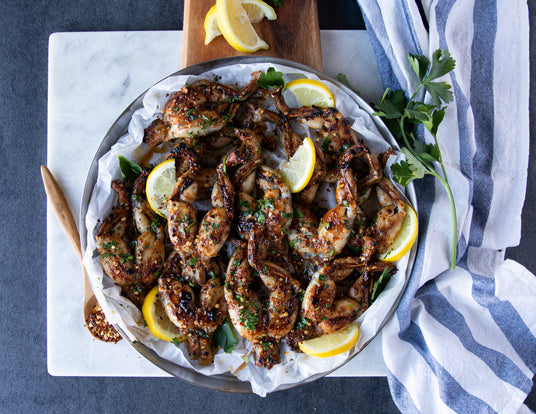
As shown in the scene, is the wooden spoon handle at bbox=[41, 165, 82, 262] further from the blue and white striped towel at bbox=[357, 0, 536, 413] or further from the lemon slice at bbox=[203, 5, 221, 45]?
the blue and white striped towel at bbox=[357, 0, 536, 413]

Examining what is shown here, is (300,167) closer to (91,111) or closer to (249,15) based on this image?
(249,15)


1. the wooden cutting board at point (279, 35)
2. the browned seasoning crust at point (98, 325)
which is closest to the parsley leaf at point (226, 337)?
the browned seasoning crust at point (98, 325)

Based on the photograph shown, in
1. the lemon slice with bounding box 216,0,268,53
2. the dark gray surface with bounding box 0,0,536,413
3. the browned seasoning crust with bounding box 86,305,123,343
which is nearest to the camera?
the lemon slice with bounding box 216,0,268,53

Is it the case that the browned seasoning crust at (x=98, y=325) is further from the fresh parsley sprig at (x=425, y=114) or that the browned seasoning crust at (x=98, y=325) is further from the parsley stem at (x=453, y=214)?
the parsley stem at (x=453, y=214)

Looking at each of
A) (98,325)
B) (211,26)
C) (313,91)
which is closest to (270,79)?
(313,91)

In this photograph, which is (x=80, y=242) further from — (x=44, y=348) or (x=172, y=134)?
(x=44, y=348)

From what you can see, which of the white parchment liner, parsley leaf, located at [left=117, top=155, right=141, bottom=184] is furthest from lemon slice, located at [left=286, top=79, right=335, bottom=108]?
parsley leaf, located at [left=117, top=155, right=141, bottom=184]
